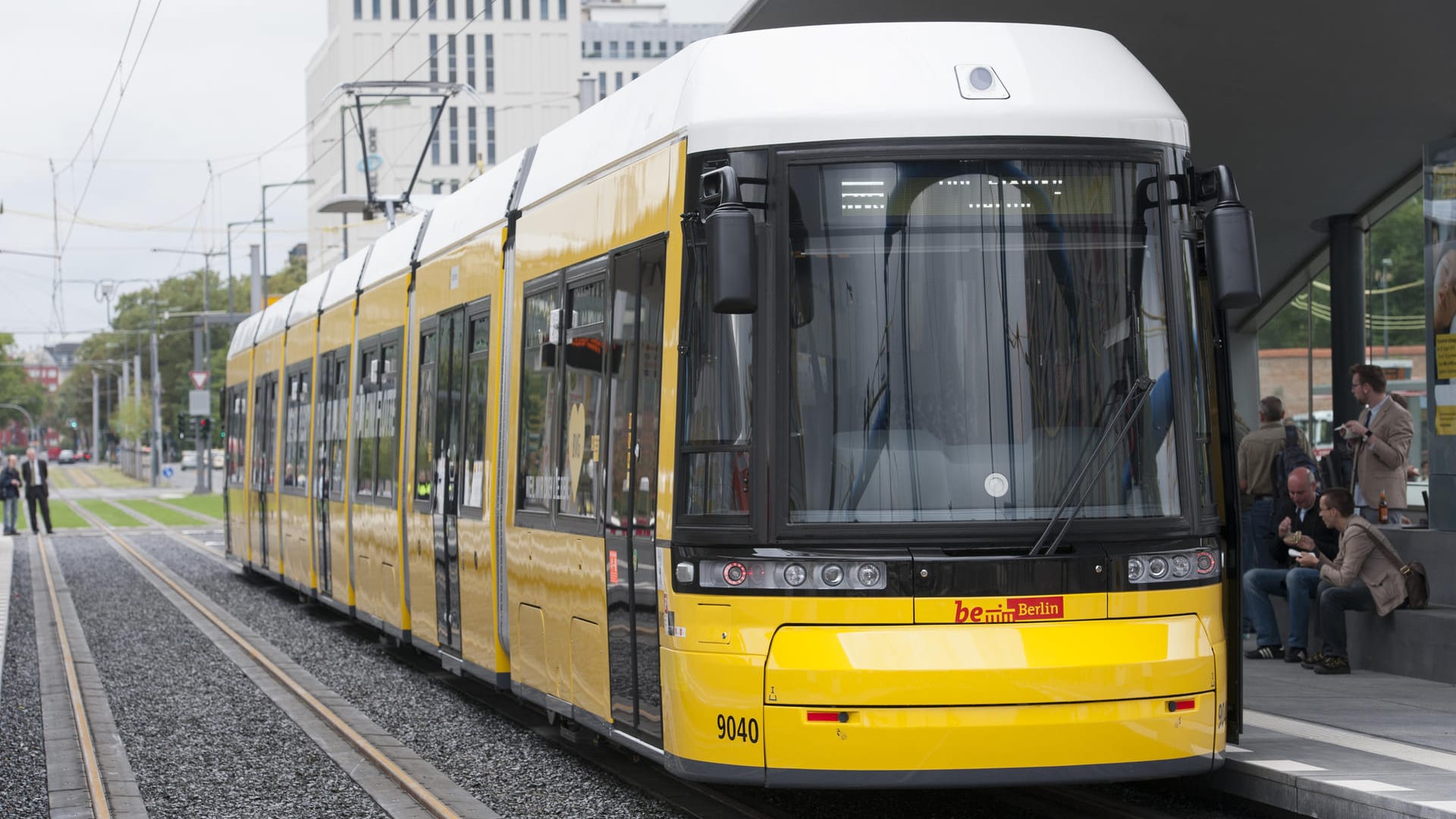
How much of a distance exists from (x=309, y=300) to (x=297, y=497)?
1.98 metres

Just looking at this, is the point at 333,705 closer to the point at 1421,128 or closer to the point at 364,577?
the point at 364,577

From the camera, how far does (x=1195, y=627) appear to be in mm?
6918

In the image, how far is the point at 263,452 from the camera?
21.4m

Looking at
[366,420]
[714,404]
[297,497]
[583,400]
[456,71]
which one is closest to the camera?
[714,404]

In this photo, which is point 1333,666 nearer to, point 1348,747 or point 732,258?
point 1348,747

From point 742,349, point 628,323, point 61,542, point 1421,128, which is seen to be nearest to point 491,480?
point 628,323

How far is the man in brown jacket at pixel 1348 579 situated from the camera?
10898 mm

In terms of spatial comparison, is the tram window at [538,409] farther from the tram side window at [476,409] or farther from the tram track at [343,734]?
the tram track at [343,734]

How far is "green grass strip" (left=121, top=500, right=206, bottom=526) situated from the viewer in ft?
145

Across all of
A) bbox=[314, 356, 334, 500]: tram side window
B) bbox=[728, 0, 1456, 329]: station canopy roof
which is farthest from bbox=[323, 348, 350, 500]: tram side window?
A: bbox=[728, 0, 1456, 329]: station canopy roof

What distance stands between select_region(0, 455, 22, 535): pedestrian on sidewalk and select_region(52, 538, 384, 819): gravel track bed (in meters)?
21.8

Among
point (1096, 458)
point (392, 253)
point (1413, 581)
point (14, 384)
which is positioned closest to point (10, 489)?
point (392, 253)

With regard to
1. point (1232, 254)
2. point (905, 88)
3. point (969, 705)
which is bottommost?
point (969, 705)

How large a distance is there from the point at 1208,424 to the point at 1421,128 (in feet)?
28.9
